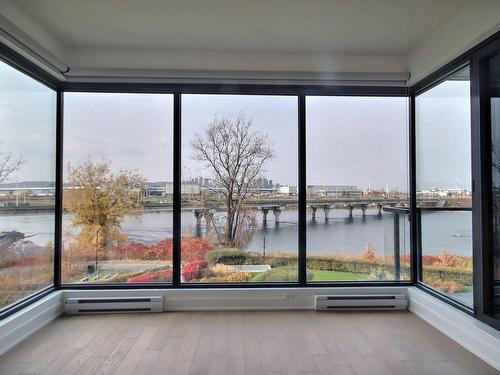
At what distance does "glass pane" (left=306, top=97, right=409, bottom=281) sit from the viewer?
3.97 metres

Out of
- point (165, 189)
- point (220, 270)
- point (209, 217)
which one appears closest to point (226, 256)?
point (220, 270)

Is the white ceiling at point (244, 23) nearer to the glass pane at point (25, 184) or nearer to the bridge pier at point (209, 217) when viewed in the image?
the glass pane at point (25, 184)

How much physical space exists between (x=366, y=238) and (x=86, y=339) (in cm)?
319

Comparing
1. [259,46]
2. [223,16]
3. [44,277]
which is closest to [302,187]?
[259,46]

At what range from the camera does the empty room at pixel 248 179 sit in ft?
9.45

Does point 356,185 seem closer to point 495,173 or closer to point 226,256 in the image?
point 495,173

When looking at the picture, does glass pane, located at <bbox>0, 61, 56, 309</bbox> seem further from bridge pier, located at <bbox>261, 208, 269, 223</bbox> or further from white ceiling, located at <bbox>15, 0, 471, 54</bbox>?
bridge pier, located at <bbox>261, 208, 269, 223</bbox>

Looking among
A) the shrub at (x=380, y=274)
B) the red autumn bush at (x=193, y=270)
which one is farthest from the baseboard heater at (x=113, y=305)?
the shrub at (x=380, y=274)

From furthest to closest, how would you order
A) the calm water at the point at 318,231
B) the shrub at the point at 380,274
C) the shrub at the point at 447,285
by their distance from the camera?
the shrub at the point at 380,274
the calm water at the point at 318,231
the shrub at the point at 447,285

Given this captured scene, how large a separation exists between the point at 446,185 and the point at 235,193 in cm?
226

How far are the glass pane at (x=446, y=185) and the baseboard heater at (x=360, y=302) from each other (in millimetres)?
416

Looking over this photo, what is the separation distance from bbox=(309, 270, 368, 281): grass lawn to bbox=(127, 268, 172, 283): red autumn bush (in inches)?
67.7

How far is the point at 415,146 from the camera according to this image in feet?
13.0

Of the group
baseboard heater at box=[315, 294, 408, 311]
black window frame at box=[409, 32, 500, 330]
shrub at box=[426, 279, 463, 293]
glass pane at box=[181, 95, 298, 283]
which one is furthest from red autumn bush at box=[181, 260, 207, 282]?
black window frame at box=[409, 32, 500, 330]
